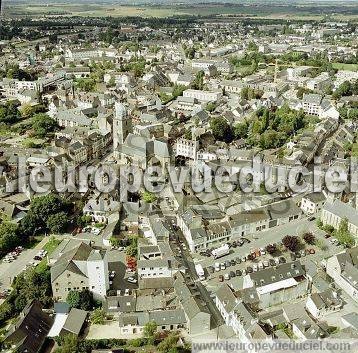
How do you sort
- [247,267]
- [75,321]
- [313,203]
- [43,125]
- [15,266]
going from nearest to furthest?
[75,321] < [247,267] < [15,266] < [313,203] < [43,125]

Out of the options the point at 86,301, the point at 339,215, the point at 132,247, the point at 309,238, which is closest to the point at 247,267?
the point at 309,238

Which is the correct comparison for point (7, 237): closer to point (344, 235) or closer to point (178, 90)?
point (344, 235)

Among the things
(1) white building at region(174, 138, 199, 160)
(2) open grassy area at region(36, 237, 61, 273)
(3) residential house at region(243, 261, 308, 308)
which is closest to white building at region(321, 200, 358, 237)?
(3) residential house at region(243, 261, 308, 308)

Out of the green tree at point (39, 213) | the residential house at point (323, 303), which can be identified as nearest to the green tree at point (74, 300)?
the green tree at point (39, 213)

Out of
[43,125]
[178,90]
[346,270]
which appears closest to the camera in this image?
[346,270]

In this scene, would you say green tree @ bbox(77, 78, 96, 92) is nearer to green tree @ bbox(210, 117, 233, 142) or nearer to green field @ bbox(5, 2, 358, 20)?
green tree @ bbox(210, 117, 233, 142)
